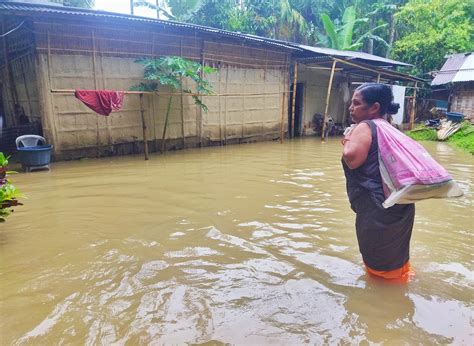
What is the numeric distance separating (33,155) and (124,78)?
118 inches

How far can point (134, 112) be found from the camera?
928 cm

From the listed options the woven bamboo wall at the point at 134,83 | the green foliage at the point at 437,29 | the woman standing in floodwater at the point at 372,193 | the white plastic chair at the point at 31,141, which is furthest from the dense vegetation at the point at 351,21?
the woman standing in floodwater at the point at 372,193

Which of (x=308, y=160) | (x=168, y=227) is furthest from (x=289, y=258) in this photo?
(x=308, y=160)

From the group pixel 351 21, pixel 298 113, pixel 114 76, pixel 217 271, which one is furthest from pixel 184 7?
pixel 217 271

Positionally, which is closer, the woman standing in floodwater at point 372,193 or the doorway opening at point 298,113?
the woman standing in floodwater at point 372,193

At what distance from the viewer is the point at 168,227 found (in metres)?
4.12

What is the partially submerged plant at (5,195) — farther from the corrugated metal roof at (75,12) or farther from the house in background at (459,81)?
the house in background at (459,81)

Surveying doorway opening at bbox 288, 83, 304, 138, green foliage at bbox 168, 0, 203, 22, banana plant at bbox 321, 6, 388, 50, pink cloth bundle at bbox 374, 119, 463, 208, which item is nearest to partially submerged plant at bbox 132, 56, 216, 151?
doorway opening at bbox 288, 83, 304, 138

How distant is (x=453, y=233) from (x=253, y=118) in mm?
8833

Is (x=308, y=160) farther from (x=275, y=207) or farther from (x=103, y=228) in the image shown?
(x=103, y=228)

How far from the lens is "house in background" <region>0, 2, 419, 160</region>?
7.84 meters

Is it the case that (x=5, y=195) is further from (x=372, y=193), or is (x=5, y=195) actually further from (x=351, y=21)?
(x=351, y=21)

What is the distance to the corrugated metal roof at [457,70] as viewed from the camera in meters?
16.3

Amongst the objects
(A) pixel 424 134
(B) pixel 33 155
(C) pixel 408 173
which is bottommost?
(A) pixel 424 134
